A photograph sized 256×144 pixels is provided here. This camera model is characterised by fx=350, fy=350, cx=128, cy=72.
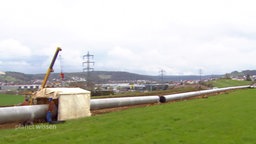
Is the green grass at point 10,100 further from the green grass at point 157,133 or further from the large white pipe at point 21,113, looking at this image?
the green grass at point 157,133

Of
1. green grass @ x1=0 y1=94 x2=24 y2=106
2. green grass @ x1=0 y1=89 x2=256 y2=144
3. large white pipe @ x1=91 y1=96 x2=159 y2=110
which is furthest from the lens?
green grass @ x1=0 y1=94 x2=24 y2=106

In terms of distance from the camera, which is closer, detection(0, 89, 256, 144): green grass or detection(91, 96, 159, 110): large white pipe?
detection(0, 89, 256, 144): green grass

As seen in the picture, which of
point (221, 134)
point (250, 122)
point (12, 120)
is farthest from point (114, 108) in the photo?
point (221, 134)

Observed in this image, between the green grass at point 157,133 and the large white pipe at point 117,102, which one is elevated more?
the large white pipe at point 117,102

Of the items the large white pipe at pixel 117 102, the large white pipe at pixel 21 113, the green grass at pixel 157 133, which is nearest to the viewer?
the green grass at pixel 157 133

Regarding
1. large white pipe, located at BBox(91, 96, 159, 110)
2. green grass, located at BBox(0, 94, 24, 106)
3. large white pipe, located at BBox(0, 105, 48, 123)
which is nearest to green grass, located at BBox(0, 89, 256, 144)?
large white pipe, located at BBox(0, 105, 48, 123)

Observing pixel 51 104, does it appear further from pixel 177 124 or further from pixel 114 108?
pixel 114 108

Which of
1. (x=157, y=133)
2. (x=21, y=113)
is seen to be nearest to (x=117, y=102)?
(x=21, y=113)

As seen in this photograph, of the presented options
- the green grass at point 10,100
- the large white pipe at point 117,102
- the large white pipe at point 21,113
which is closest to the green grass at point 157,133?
the large white pipe at point 21,113

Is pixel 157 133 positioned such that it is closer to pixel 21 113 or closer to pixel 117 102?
pixel 21 113

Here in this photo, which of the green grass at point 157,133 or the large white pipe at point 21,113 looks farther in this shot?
the large white pipe at point 21,113

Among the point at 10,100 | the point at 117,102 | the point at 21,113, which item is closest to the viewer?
the point at 21,113

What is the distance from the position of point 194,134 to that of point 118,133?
3.26 metres

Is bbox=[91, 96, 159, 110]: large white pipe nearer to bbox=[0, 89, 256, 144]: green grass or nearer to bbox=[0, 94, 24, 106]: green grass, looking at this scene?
bbox=[0, 89, 256, 144]: green grass
